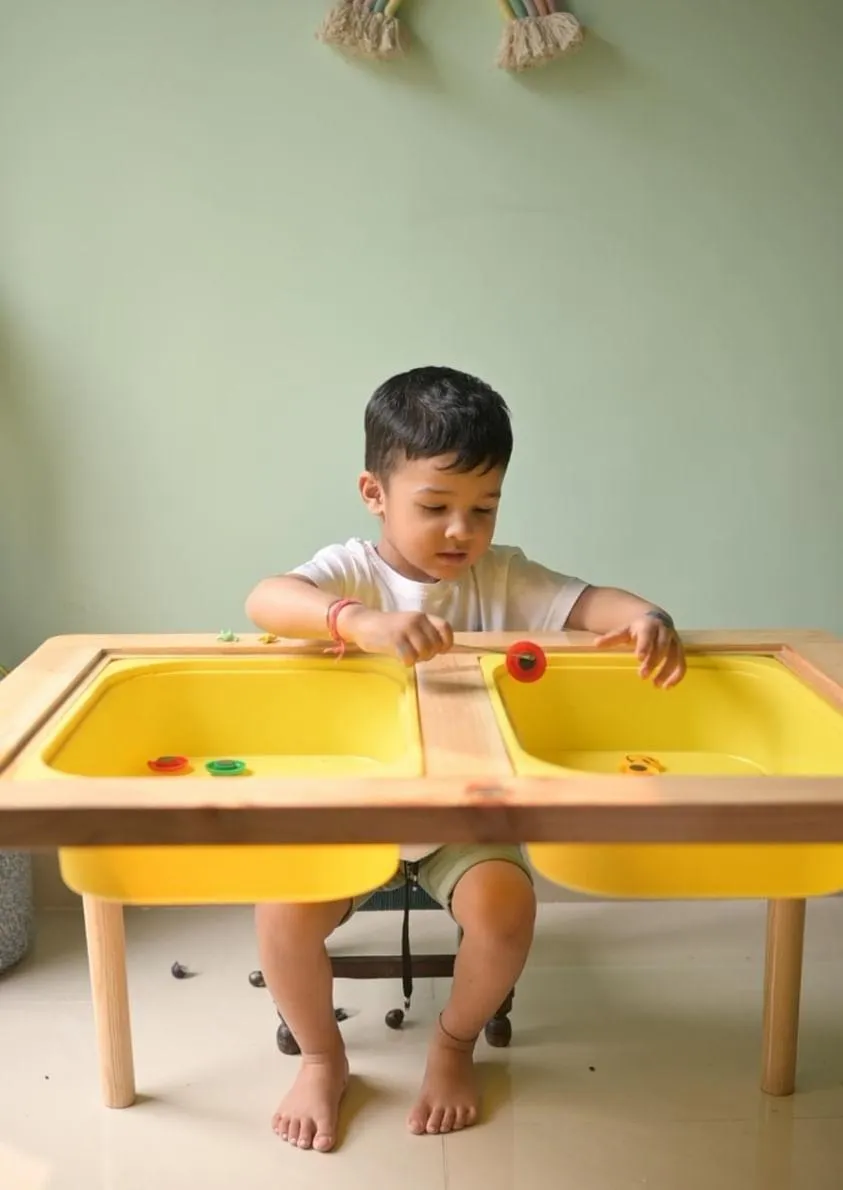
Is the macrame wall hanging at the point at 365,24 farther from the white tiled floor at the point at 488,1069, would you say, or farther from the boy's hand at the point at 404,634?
the white tiled floor at the point at 488,1069

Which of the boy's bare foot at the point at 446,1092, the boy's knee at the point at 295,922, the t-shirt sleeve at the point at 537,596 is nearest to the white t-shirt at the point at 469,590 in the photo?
the t-shirt sleeve at the point at 537,596

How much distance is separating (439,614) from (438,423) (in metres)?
0.24

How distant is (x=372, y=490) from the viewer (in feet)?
3.98

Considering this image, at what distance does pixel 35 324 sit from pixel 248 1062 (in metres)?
0.97

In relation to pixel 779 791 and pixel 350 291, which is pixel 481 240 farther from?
pixel 779 791

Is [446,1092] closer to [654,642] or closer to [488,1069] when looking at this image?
[488,1069]

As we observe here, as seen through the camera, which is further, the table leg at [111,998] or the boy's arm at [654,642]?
the table leg at [111,998]

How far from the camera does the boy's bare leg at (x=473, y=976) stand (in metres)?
1.10

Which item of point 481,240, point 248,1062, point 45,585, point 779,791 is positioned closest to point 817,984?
point 248,1062

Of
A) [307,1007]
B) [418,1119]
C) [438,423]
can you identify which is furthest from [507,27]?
[418,1119]

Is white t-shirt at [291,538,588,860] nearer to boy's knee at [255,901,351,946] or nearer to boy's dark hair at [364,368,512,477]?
boy's dark hair at [364,368,512,477]

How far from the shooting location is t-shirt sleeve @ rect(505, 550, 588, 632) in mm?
1230

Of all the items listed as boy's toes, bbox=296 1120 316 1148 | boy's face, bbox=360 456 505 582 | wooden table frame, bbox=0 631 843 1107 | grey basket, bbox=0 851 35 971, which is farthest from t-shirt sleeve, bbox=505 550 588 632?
grey basket, bbox=0 851 35 971

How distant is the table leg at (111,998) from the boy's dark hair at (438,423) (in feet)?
1.79
